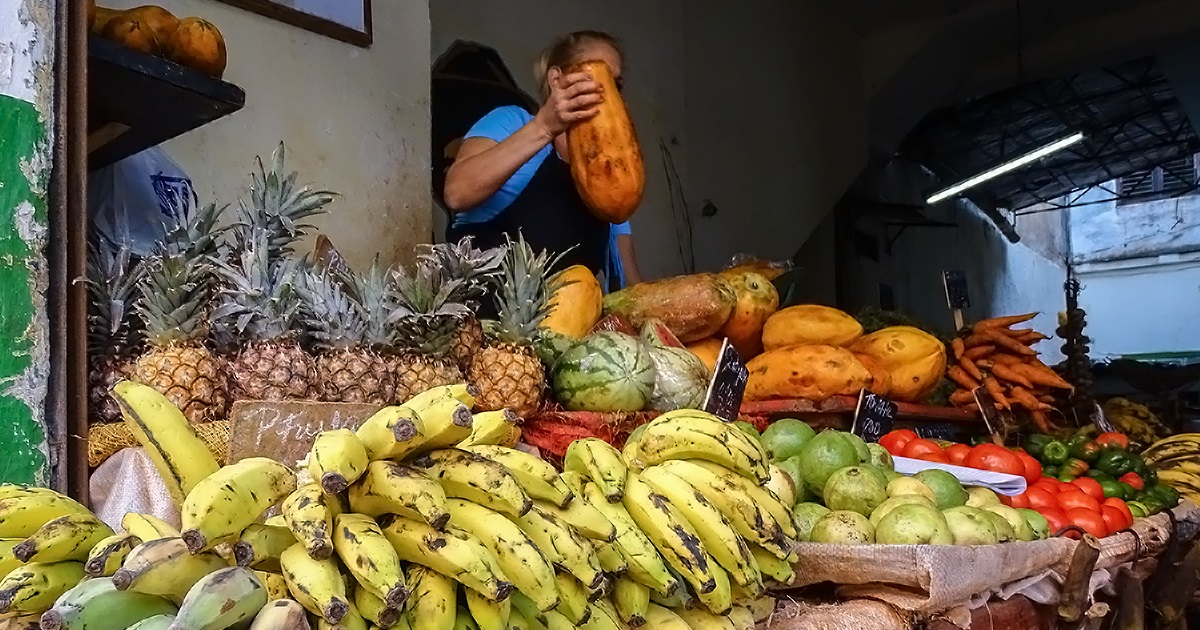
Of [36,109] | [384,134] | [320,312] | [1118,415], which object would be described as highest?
[384,134]

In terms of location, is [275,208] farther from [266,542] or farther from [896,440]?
Answer: [896,440]

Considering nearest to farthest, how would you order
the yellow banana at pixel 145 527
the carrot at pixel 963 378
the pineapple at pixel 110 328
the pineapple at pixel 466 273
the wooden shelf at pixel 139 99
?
1. the yellow banana at pixel 145 527
2. the pineapple at pixel 110 328
3. the wooden shelf at pixel 139 99
4. the pineapple at pixel 466 273
5. the carrot at pixel 963 378

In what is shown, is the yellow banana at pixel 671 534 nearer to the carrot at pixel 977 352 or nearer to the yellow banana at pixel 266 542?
the yellow banana at pixel 266 542

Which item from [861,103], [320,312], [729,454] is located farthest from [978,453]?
[861,103]

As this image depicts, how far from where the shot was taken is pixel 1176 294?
2186 cm

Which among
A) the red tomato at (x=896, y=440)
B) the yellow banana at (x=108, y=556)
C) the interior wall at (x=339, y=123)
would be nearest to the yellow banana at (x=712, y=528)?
the yellow banana at (x=108, y=556)

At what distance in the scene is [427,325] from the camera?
219 cm

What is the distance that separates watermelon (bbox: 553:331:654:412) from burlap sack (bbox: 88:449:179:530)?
1.14m

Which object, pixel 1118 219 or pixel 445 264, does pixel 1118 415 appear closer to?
pixel 445 264

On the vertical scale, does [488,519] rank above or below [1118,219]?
below

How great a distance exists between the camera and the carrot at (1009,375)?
4.60 meters

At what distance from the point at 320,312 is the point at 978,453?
2462 mm

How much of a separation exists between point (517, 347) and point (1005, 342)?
10.8 ft

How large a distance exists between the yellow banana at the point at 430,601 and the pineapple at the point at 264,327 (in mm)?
850
